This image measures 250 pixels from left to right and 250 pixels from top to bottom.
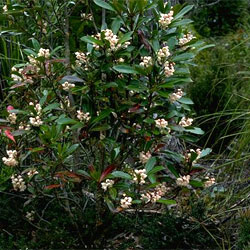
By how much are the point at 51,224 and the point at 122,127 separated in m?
0.73

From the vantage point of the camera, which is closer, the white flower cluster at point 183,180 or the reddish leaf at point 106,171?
the reddish leaf at point 106,171

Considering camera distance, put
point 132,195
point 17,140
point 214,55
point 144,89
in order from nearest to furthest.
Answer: point 144,89
point 132,195
point 17,140
point 214,55

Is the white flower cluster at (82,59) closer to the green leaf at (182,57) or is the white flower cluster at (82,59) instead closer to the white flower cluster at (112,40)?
the white flower cluster at (112,40)

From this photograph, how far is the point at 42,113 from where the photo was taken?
7.39ft

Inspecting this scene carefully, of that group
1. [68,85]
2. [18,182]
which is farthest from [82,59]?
[18,182]

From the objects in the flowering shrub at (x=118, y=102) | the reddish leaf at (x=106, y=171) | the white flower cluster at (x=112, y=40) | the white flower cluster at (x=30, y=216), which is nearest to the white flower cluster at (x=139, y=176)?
the flowering shrub at (x=118, y=102)

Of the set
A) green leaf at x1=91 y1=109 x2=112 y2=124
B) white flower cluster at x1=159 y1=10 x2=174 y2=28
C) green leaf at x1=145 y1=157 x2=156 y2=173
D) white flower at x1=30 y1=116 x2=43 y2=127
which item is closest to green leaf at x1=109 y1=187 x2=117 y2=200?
green leaf at x1=145 y1=157 x2=156 y2=173

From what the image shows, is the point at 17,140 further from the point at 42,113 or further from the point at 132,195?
the point at 132,195

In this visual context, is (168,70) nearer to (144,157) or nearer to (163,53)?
(163,53)

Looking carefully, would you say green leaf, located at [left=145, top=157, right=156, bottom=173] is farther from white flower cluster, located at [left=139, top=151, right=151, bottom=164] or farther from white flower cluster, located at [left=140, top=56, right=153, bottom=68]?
white flower cluster, located at [left=140, top=56, right=153, bottom=68]

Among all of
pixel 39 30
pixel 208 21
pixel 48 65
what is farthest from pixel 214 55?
pixel 208 21

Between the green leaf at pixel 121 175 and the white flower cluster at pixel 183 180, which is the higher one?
the green leaf at pixel 121 175

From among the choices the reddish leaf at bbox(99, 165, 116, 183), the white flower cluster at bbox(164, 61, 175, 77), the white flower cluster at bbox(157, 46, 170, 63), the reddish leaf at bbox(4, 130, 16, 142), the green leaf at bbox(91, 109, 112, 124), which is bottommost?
the reddish leaf at bbox(99, 165, 116, 183)

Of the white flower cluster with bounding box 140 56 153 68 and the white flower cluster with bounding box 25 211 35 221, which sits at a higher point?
the white flower cluster with bounding box 140 56 153 68
